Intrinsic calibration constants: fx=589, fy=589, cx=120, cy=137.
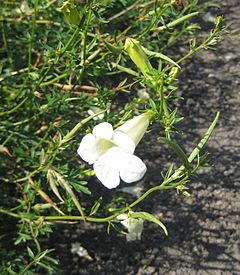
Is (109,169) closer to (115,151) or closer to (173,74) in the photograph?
(115,151)

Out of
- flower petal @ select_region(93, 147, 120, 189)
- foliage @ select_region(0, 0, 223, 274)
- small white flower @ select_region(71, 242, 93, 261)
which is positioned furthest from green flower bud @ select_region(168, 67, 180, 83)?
small white flower @ select_region(71, 242, 93, 261)

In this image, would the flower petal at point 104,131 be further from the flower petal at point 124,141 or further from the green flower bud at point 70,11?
the green flower bud at point 70,11

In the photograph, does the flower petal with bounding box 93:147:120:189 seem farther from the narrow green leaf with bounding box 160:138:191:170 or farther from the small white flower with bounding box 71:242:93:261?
the small white flower with bounding box 71:242:93:261

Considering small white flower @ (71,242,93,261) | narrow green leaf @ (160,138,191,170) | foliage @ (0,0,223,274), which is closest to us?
narrow green leaf @ (160,138,191,170)

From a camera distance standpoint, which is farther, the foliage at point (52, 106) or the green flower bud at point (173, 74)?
the foliage at point (52, 106)

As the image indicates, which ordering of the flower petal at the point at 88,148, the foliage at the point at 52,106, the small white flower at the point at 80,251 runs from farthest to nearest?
the small white flower at the point at 80,251
the foliage at the point at 52,106
the flower petal at the point at 88,148

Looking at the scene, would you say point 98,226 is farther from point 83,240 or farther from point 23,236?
point 23,236

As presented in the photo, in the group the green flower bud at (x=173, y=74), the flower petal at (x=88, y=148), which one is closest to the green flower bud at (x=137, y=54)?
the green flower bud at (x=173, y=74)

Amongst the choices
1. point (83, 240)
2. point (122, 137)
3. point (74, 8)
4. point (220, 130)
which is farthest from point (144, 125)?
point (220, 130)
